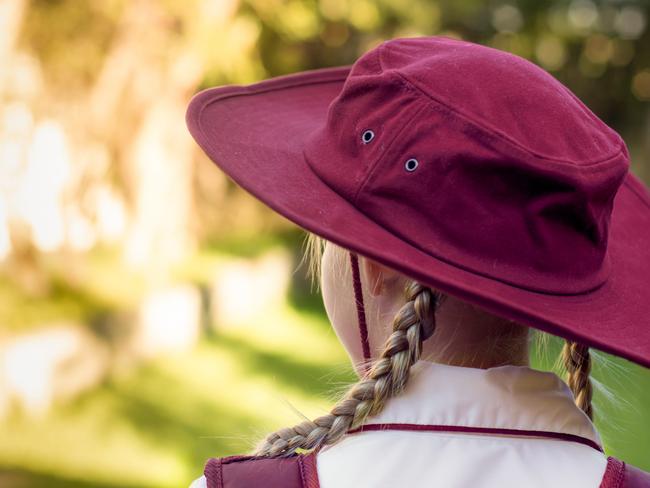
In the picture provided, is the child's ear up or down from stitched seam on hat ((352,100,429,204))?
down

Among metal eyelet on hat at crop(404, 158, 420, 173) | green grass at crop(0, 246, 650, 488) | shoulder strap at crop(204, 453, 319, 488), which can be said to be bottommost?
green grass at crop(0, 246, 650, 488)

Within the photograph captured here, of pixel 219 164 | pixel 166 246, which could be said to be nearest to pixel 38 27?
pixel 166 246

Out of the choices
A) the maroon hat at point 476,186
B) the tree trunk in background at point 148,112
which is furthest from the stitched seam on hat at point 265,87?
the tree trunk in background at point 148,112

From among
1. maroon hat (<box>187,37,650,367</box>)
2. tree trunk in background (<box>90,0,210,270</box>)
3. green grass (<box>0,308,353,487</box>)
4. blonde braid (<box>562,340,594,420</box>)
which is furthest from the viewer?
tree trunk in background (<box>90,0,210,270</box>)

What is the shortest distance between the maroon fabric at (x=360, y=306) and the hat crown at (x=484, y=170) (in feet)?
0.37

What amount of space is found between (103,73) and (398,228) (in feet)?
15.3

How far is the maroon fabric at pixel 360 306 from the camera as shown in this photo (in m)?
1.21

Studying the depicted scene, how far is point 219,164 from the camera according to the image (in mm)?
1191

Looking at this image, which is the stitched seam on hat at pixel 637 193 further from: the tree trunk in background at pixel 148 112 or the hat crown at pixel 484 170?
the tree trunk in background at pixel 148 112

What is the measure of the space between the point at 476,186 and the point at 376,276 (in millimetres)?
189

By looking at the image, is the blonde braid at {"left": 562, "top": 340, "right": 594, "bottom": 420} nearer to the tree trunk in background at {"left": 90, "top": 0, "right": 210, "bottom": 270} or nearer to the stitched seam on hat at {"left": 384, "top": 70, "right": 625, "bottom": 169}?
the stitched seam on hat at {"left": 384, "top": 70, "right": 625, "bottom": 169}

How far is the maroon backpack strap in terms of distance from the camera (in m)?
1.09

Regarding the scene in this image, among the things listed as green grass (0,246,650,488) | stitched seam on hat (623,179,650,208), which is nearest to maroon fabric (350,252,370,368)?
stitched seam on hat (623,179,650,208)

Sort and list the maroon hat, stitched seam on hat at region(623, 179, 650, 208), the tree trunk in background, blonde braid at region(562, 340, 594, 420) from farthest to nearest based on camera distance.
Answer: the tree trunk in background, stitched seam on hat at region(623, 179, 650, 208), blonde braid at region(562, 340, 594, 420), the maroon hat
